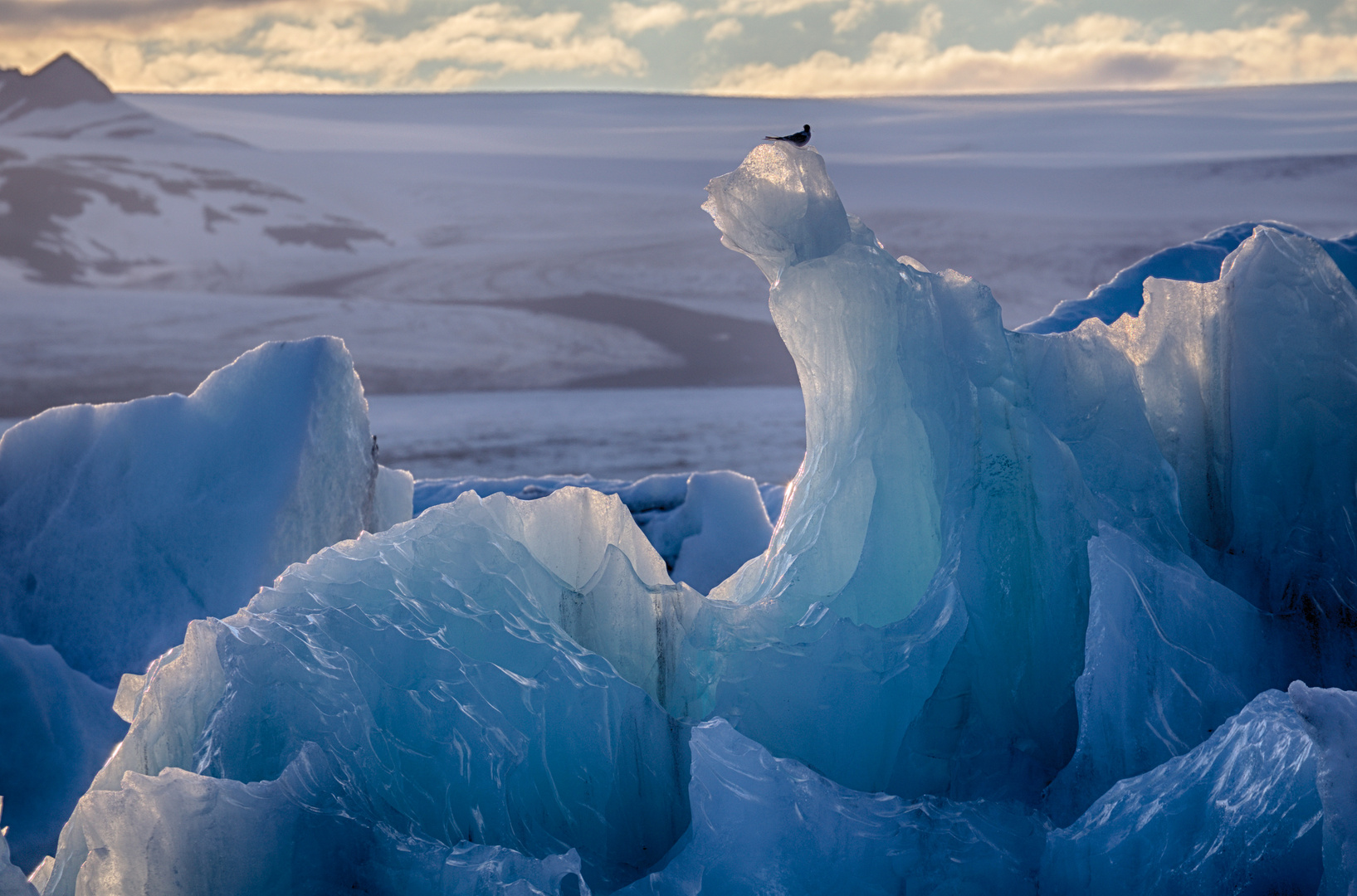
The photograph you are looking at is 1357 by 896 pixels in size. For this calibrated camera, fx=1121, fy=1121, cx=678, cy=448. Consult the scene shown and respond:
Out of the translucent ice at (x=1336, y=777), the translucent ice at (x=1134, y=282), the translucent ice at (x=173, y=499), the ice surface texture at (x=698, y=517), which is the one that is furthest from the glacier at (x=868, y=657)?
the ice surface texture at (x=698, y=517)

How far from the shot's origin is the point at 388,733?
282 cm

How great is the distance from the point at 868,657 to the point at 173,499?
359 cm

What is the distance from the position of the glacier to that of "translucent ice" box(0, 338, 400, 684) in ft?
5.64

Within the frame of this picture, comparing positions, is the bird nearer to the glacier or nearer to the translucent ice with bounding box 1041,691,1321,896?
the glacier

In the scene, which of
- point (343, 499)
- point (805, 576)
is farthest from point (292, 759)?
point (343, 499)

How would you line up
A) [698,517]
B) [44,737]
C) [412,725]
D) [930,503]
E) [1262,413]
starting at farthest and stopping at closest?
[698,517] → [44,737] → [1262,413] → [930,503] → [412,725]

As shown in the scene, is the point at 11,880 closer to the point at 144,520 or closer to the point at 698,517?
the point at 144,520

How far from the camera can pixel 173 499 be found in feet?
17.2

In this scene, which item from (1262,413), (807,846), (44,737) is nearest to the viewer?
(807,846)

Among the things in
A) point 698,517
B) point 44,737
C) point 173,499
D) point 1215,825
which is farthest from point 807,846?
point 698,517

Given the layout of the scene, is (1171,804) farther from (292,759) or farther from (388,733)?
(292,759)

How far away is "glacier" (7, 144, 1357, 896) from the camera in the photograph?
256 cm

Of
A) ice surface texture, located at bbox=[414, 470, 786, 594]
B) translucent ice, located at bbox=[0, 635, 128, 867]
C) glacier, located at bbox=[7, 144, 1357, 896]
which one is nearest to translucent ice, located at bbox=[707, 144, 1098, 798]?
glacier, located at bbox=[7, 144, 1357, 896]

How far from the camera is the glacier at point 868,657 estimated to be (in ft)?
8.39
